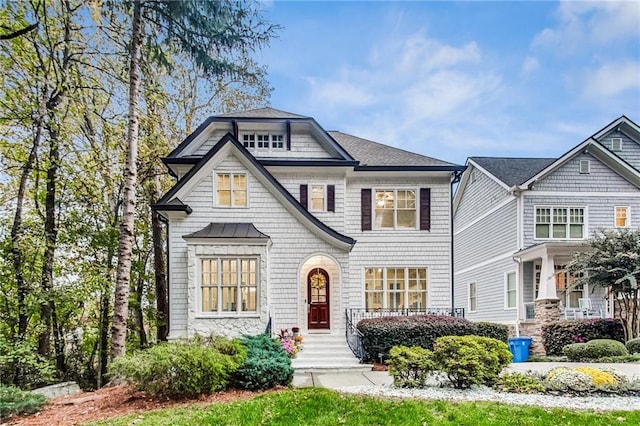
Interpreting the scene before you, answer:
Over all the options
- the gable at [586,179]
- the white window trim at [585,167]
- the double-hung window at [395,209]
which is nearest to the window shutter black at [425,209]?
the double-hung window at [395,209]

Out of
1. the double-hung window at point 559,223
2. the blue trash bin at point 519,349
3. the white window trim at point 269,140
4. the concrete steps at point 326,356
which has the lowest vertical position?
the blue trash bin at point 519,349

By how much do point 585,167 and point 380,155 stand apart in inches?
331

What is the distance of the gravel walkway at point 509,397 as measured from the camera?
5.70m

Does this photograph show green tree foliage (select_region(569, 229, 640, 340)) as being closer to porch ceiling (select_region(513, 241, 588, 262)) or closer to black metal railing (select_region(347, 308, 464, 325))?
porch ceiling (select_region(513, 241, 588, 262))

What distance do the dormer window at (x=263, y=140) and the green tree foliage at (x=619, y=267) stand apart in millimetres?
10110

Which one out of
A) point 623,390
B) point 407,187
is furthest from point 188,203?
point 623,390

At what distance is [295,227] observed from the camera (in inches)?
438

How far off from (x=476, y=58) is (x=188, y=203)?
8446 mm

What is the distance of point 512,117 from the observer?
11.3 meters

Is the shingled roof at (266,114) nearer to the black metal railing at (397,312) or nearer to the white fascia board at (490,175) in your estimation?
the black metal railing at (397,312)

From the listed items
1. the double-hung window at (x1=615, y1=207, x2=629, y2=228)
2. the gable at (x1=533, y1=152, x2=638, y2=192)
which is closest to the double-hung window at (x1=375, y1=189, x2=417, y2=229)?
the gable at (x1=533, y1=152, x2=638, y2=192)

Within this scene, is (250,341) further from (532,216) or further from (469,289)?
(469,289)

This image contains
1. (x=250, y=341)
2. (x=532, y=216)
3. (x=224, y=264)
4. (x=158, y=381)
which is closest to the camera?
(x=158, y=381)

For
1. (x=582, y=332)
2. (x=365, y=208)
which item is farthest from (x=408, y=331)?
(x=582, y=332)
